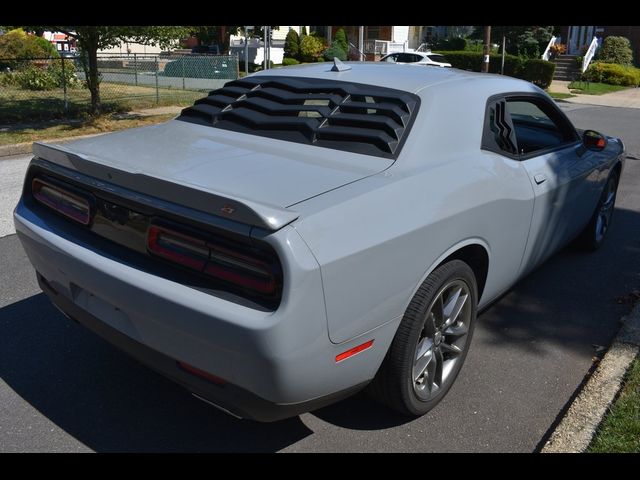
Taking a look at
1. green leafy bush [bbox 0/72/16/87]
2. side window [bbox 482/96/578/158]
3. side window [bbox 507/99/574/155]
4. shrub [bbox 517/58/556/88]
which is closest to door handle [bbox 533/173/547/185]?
side window [bbox 482/96/578/158]

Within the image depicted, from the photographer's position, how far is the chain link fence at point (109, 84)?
1438 centimetres

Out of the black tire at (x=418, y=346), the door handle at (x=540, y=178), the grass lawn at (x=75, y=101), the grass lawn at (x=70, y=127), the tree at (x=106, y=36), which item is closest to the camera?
the black tire at (x=418, y=346)

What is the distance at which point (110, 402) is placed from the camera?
321 cm

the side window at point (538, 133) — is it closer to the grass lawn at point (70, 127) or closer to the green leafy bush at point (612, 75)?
the grass lawn at point (70, 127)

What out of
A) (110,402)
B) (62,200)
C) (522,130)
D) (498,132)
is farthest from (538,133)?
(110,402)

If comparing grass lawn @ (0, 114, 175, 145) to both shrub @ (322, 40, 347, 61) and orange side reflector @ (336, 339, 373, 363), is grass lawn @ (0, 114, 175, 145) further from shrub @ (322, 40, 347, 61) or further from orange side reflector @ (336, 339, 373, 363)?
shrub @ (322, 40, 347, 61)

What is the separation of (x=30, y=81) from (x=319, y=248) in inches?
684

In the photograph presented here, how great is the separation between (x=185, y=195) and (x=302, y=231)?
512 mm

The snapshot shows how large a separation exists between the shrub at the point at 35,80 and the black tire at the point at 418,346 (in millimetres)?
16904

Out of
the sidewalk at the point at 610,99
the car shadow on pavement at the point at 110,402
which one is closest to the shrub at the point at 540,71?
the sidewalk at the point at 610,99
